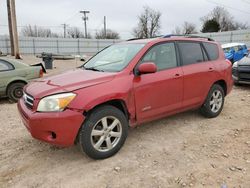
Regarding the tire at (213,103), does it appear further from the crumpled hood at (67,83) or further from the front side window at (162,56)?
the crumpled hood at (67,83)

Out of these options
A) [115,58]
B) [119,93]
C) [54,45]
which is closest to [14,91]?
[115,58]

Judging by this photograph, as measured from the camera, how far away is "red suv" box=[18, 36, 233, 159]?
3084 mm

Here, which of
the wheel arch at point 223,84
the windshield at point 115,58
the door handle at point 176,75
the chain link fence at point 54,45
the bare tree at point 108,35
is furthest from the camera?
the bare tree at point 108,35

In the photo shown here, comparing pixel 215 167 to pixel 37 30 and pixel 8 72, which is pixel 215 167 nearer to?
pixel 8 72

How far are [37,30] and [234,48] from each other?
5702 centimetres

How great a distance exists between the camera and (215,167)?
3201mm

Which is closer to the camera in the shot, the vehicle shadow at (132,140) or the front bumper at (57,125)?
the front bumper at (57,125)

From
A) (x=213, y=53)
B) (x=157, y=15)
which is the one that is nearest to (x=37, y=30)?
(x=157, y=15)

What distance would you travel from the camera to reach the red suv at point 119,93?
3.08 meters

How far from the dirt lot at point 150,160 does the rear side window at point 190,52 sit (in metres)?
1.22

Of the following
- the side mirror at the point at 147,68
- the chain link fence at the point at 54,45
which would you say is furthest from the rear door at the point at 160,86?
the chain link fence at the point at 54,45

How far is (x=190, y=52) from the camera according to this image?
457cm

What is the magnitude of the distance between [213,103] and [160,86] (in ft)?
5.66

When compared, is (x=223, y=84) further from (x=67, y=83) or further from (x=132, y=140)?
(x=67, y=83)
